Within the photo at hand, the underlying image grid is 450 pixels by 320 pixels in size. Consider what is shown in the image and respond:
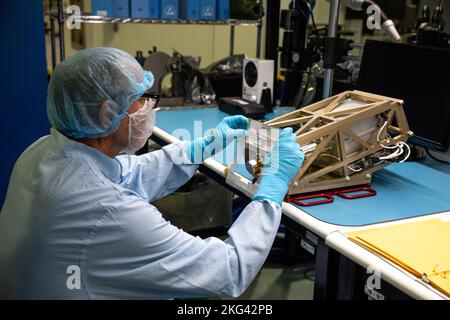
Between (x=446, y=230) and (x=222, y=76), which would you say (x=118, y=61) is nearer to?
(x=446, y=230)

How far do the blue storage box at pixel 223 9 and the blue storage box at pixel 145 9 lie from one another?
355 mm

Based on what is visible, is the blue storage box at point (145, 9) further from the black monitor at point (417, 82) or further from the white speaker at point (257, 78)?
the black monitor at point (417, 82)

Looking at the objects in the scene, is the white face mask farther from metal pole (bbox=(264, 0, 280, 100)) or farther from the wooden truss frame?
metal pole (bbox=(264, 0, 280, 100))

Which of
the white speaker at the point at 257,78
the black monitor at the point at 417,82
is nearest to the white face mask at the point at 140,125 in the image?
the black monitor at the point at 417,82

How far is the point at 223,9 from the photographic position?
2.68 metres

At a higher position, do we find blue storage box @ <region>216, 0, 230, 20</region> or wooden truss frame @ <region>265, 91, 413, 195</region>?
blue storage box @ <region>216, 0, 230, 20</region>

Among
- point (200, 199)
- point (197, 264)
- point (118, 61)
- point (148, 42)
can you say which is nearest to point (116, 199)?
point (197, 264)

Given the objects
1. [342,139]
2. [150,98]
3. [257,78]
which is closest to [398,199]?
[342,139]

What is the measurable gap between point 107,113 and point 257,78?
143 cm

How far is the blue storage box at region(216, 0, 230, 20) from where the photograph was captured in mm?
2662

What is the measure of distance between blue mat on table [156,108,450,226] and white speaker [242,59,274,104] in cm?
90

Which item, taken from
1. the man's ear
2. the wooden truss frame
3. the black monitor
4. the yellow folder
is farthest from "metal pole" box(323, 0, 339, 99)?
the man's ear

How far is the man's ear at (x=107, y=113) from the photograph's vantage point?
43.9 inches

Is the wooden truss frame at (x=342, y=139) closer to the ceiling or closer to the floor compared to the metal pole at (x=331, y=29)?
closer to the floor
